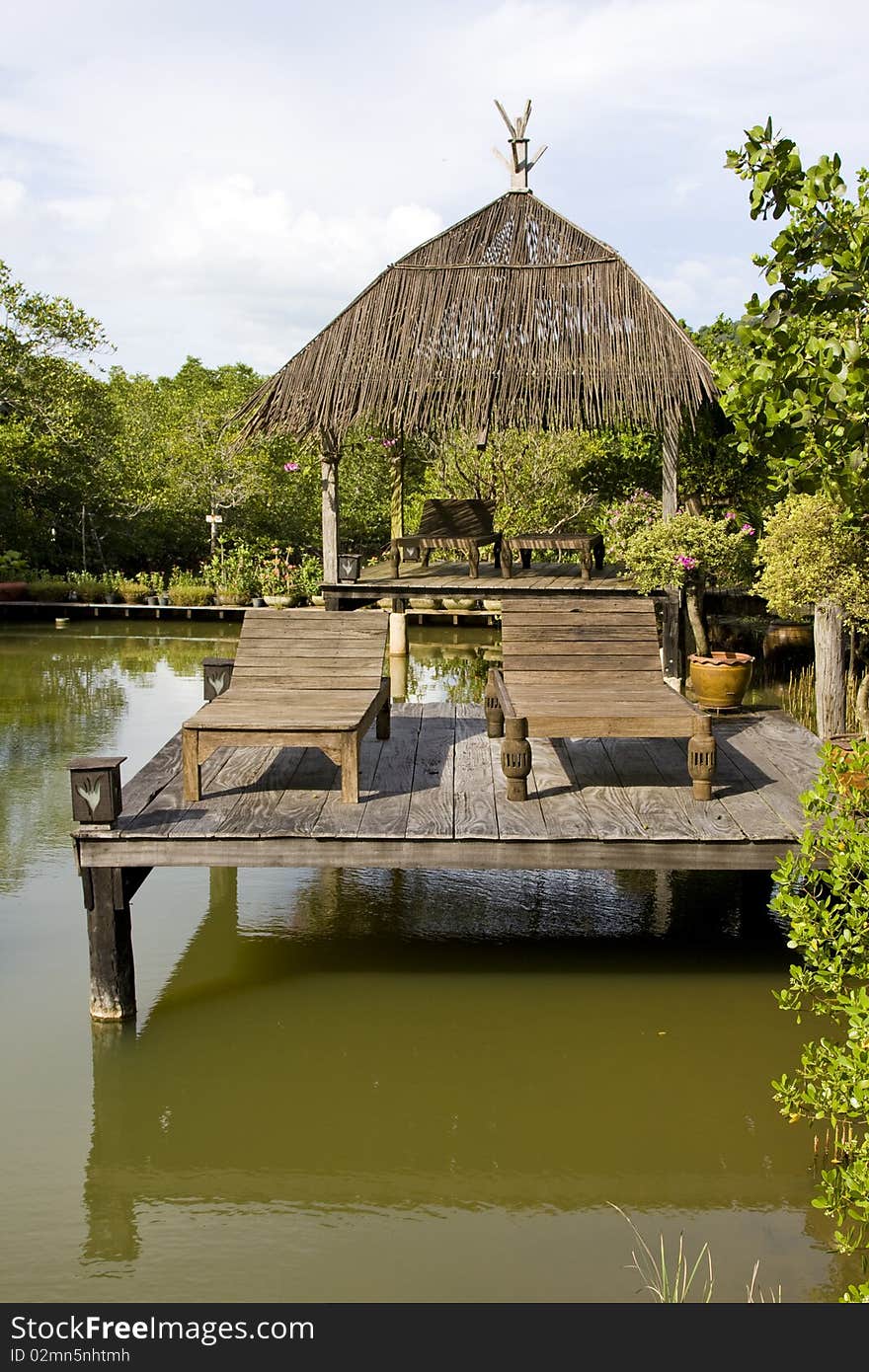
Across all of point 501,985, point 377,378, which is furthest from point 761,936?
point 377,378

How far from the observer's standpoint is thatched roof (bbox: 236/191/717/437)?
37.8 ft

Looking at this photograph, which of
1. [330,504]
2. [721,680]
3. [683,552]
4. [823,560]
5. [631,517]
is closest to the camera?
[823,560]

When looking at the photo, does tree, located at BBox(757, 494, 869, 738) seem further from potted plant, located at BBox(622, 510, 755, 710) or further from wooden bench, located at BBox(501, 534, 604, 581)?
wooden bench, located at BBox(501, 534, 604, 581)

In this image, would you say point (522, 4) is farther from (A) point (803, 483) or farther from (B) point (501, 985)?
(B) point (501, 985)

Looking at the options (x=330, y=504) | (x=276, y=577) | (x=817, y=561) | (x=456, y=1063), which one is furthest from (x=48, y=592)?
(x=456, y=1063)

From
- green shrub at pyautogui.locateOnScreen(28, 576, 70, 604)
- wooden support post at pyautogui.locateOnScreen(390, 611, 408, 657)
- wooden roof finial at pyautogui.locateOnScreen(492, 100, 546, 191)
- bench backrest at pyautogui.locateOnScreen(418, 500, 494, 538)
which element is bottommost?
wooden support post at pyautogui.locateOnScreen(390, 611, 408, 657)

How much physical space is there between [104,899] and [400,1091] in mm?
1580

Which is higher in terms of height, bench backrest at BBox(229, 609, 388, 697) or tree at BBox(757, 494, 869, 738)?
tree at BBox(757, 494, 869, 738)

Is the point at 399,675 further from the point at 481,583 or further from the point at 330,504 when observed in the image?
the point at 330,504

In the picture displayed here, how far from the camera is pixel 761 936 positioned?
6602 millimetres

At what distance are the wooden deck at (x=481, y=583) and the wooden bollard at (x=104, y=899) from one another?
7410 mm

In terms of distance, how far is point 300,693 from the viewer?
23.2 feet

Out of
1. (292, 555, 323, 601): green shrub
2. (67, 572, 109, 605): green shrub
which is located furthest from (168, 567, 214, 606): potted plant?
(292, 555, 323, 601): green shrub

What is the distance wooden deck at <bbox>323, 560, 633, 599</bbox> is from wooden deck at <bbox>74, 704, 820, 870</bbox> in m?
5.58
